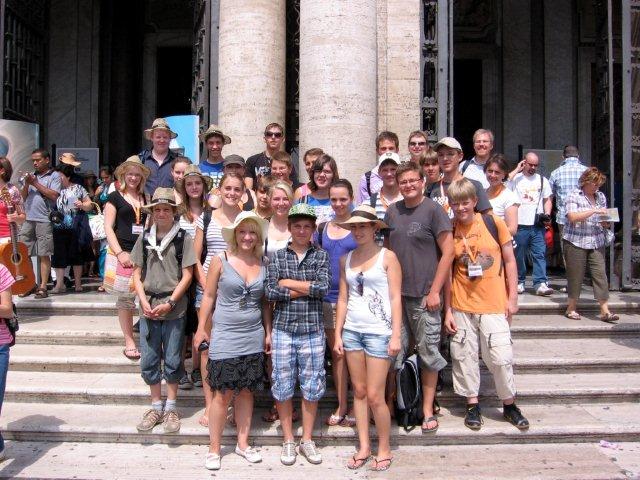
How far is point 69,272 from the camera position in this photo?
10.3m

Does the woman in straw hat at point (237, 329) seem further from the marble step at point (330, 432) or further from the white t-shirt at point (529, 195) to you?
the white t-shirt at point (529, 195)

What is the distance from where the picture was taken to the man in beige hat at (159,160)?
21.5 ft

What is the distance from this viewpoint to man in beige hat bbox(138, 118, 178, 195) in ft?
21.5

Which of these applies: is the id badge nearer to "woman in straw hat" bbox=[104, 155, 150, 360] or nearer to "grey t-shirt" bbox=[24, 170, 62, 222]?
"woman in straw hat" bbox=[104, 155, 150, 360]

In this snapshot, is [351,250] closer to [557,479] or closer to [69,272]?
[557,479]

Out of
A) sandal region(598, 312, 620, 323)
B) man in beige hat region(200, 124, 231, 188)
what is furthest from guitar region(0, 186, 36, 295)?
sandal region(598, 312, 620, 323)

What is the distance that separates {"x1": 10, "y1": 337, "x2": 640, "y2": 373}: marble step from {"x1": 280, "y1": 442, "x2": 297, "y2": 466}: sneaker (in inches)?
66.9

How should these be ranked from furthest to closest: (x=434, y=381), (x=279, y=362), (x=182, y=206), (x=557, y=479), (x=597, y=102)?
(x=597, y=102) → (x=182, y=206) → (x=434, y=381) → (x=279, y=362) → (x=557, y=479)

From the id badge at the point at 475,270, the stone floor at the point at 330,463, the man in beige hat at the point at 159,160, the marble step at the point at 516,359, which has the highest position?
the man in beige hat at the point at 159,160

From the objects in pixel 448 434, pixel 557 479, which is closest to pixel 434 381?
pixel 448 434

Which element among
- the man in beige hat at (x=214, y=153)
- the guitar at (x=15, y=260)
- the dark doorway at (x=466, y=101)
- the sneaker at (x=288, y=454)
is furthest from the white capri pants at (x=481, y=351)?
the dark doorway at (x=466, y=101)

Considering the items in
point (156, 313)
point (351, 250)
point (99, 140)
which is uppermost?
point (99, 140)

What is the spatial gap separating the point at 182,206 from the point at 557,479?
3870 mm

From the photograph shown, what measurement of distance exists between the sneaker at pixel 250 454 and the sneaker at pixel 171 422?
1.91ft
